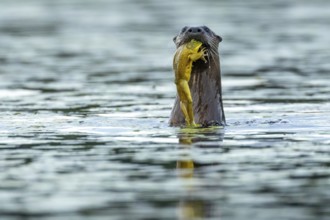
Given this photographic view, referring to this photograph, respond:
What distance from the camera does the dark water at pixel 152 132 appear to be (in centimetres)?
894

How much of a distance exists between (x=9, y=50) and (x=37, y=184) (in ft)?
55.2

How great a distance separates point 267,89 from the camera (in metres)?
18.4

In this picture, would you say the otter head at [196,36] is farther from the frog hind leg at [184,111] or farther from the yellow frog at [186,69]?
the frog hind leg at [184,111]

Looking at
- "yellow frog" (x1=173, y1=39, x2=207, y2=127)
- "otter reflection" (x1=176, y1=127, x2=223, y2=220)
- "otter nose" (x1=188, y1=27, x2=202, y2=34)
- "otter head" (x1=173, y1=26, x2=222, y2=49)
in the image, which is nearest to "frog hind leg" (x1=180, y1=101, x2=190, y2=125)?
"yellow frog" (x1=173, y1=39, x2=207, y2=127)

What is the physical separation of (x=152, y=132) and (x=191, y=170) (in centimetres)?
285

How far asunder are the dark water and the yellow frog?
0.22 m

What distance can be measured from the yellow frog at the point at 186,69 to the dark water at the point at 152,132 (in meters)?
0.22

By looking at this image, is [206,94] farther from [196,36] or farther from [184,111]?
[196,36]

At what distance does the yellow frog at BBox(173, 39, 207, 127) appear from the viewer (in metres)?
13.0

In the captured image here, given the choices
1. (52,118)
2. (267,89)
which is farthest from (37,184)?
(267,89)

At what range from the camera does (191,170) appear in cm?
1022

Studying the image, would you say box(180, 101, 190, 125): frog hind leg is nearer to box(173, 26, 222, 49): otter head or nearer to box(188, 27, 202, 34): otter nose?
box(173, 26, 222, 49): otter head

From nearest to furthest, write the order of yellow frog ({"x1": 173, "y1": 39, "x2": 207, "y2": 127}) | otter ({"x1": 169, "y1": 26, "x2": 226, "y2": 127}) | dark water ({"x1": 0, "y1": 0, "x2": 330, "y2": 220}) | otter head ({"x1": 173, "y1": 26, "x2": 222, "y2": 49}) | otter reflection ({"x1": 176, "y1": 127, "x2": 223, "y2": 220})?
otter reflection ({"x1": 176, "y1": 127, "x2": 223, "y2": 220}) → dark water ({"x1": 0, "y1": 0, "x2": 330, "y2": 220}) → yellow frog ({"x1": 173, "y1": 39, "x2": 207, "y2": 127}) → otter head ({"x1": 173, "y1": 26, "x2": 222, "y2": 49}) → otter ({"x1": 169, "y1": 26, "x2": 226, "y2": 127})

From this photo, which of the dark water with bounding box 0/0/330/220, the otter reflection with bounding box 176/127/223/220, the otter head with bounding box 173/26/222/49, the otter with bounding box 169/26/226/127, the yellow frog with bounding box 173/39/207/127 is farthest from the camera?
the otter with bounding box 169/26/226/127
